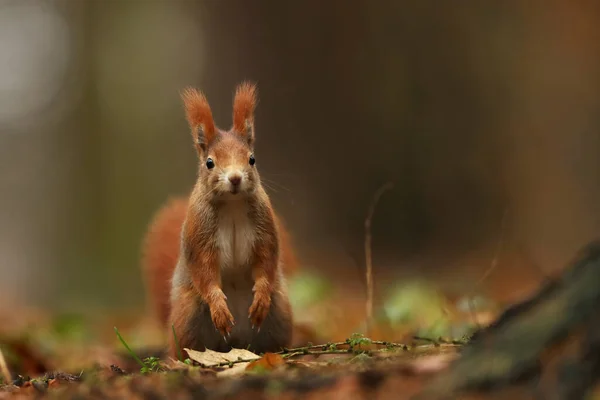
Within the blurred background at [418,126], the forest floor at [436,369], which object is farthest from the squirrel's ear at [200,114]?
the blurred background at [418,126]

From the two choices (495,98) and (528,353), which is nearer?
(528,353)

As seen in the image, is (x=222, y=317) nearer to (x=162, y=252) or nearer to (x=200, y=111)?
(x=200, y=111)

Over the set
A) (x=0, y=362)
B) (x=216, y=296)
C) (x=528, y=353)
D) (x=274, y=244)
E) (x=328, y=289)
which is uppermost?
(x=328, y=289)

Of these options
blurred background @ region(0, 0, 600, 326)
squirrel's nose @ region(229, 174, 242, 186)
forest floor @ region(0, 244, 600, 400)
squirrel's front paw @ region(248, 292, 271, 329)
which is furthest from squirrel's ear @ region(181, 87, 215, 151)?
blurred background @ region(0, 0, 600, 326)

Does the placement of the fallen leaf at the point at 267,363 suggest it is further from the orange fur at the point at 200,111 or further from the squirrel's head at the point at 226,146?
the orange fur at the point at 200,111

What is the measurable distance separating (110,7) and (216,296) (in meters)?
10.4

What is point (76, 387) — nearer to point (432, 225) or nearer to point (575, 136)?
point (575, 136)

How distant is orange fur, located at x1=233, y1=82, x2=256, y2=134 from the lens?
256 cm

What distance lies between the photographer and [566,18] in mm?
6164

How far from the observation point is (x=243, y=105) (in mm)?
2574

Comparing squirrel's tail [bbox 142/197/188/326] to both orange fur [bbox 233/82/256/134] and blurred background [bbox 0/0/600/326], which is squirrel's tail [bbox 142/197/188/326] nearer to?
orange fur [bbox 233/82/256/134]

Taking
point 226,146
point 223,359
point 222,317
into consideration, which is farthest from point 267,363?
point 226,146

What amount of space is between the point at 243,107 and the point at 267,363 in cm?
95

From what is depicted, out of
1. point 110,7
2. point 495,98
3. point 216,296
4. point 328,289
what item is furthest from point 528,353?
point 110,7
